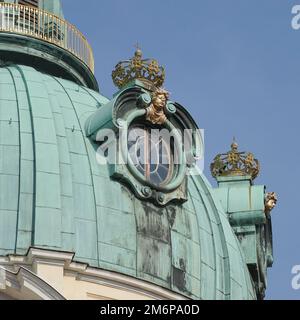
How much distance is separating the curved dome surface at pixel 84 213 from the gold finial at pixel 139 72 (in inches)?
39.5

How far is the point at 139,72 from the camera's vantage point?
51500mm

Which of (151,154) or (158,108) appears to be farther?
(158,108)

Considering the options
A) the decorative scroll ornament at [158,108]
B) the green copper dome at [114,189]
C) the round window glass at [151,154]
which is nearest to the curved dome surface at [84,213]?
the green copper dome at [114,189]

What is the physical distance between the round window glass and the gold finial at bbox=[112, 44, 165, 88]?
1.39 metres

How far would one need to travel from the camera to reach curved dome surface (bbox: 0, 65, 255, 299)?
47.3m

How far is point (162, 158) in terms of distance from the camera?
1970 inches

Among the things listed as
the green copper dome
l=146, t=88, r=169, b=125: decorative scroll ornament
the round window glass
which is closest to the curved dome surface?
the green copper dome

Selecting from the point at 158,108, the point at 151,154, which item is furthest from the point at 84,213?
the point at 158,108

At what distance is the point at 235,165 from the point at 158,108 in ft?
13.8

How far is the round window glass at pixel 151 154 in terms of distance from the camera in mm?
49500

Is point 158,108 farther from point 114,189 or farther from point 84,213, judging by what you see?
point 84,213

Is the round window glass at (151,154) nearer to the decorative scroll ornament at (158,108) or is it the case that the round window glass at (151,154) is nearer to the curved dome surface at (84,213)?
the decorative scroll ornament at (158,108)

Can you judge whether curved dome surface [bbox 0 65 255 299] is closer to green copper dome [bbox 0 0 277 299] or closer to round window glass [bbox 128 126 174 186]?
green copper dome [bbox 0 0 277 299]
